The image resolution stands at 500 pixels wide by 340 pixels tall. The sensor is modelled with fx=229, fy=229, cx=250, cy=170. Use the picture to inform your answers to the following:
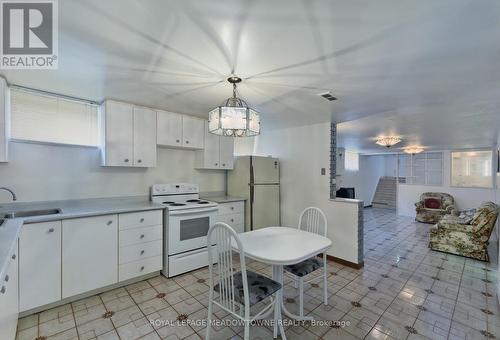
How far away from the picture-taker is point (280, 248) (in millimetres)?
1918

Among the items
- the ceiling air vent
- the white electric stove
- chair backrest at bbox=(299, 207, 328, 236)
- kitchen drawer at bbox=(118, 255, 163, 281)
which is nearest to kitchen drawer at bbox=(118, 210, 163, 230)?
the white electric stove

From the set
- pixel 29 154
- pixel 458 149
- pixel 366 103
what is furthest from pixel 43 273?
pixel 458 149

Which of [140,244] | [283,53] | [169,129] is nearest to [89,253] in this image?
[140,244]

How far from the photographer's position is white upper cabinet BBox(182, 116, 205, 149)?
347 centimetres

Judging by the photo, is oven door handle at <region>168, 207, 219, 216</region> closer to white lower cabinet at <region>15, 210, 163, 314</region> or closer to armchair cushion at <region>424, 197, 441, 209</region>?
white lower cabinet at <region>15, 210, 163, 314</region>

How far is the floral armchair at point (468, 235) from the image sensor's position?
373 cm

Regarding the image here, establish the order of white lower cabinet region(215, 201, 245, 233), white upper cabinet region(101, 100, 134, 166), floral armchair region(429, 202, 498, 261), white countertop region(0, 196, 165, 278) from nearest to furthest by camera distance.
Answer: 1. white countertop region(0, 196, 165, 278)
2. white upper cabinet region(101, 100, 134, 166)
3. white lower cabinet region(215, 201, 245, 233)
4. floral armchair region(429, 202, 498, 261)

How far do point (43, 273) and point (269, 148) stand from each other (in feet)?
12.0

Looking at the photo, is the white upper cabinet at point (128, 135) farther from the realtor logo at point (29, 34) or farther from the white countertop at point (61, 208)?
the realtor logo at point (29, 34)

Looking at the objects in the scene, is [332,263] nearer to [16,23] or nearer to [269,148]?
[269,148]

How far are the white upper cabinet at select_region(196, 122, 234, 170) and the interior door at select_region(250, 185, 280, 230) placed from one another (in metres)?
0.67

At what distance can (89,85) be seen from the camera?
2.33m

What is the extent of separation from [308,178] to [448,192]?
5.88 meters

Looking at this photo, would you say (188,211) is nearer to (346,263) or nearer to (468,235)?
(346,263)
